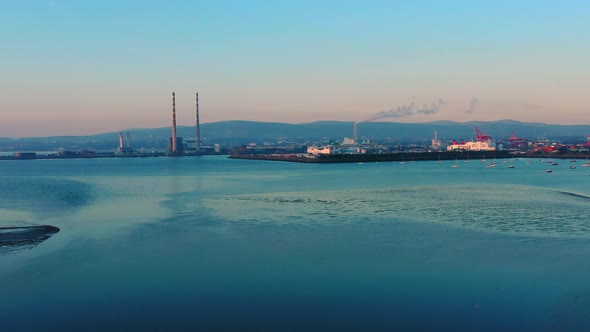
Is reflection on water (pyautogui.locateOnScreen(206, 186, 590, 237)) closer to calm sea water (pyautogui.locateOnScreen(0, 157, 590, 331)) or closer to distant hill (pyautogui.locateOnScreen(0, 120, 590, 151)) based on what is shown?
calm sea water (pyautogui.locateOnScreen(0, 157, 590, 331))

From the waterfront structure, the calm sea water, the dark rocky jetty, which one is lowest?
the calm sea water

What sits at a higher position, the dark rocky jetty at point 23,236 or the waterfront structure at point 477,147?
the waterfront structure at point 477,147

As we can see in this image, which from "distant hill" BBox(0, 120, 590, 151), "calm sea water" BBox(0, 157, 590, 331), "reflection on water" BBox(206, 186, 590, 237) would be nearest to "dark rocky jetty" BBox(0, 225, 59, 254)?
"calm sea water" BBox(0, 157, 590, 331)

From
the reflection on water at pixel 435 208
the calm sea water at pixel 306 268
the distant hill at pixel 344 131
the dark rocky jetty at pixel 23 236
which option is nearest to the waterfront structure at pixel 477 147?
the reflection on water at pixel 435 208

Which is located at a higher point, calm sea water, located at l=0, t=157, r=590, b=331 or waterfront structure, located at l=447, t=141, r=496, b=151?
waterfront structure, located at l=447, t=141, r=496, b=151

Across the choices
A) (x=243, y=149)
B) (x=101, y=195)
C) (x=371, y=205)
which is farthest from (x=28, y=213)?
(x=243, y=149)

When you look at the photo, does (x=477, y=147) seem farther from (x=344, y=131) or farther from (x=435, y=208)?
(x=344, y=131)

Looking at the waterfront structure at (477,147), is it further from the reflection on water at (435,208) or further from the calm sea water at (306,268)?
the calm sea water at (306,268)

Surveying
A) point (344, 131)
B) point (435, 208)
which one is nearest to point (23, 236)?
point (435, 208)

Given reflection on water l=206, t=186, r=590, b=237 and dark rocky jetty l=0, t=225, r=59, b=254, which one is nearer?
dark rocky jetty l=0, t=225, r=59, b=254
